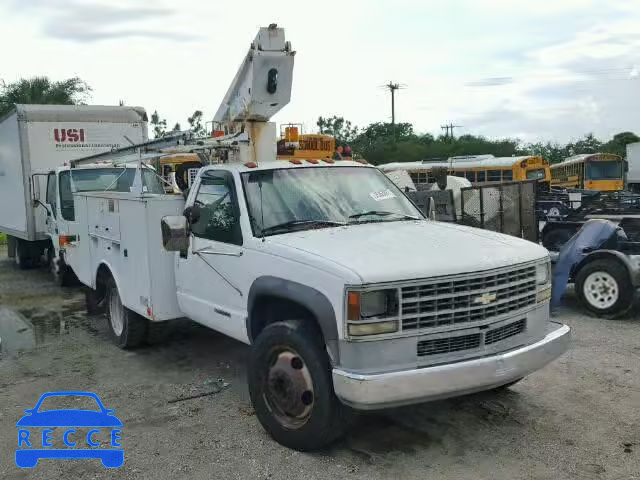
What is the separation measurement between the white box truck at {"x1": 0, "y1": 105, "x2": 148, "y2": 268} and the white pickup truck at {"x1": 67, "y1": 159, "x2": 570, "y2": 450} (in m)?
7.18

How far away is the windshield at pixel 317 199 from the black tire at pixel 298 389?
2.95 ft

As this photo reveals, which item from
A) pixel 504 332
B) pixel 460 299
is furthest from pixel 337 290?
pixel 504 332

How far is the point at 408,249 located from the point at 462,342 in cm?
69

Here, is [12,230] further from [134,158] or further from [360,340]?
[360,340]

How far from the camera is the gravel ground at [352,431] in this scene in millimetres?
4055

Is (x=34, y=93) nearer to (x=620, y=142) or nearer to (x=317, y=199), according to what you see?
(x=317, y=199)

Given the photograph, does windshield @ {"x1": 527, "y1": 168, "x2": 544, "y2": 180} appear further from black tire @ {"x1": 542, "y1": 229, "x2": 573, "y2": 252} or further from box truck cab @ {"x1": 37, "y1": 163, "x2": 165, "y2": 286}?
box truck cab @ {"x1": 37, "y1": 163, "x2": 165, "y2": 286}

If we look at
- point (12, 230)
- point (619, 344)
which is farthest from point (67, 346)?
point (12, 230)

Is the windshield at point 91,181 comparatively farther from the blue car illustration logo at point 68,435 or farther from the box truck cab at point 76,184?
the blue car illustration logo at point 68,435

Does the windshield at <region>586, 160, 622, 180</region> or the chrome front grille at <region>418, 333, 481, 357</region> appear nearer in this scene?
the chrome front grille at <region>418, 333, 481, 357</region>

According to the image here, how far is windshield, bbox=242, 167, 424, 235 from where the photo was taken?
4879 millimetres

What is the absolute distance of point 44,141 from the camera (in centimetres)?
1218

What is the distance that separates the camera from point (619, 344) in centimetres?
664

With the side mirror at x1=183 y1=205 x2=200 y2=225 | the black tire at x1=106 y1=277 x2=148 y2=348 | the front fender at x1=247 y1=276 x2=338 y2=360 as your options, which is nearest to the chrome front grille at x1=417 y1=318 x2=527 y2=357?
the front fender at x1=247 y1=276 x2=338 y2=360
